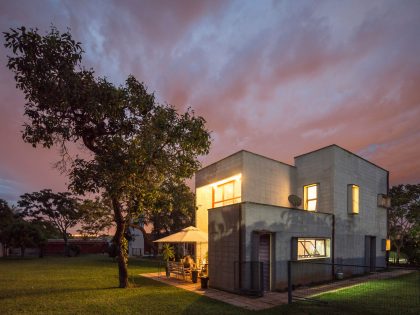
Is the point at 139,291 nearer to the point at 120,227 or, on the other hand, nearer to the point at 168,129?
the point at 120,227

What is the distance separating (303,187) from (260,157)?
3812mm

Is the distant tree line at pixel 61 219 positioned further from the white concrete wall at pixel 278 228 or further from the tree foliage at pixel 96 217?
the white concrete wall at pixel 278 228

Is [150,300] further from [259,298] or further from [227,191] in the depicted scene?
[227,191]

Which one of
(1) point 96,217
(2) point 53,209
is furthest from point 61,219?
(1) point 96,217

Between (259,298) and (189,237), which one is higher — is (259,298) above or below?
below

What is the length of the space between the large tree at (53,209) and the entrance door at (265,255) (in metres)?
38.2

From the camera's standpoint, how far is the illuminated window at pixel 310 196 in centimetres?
1880

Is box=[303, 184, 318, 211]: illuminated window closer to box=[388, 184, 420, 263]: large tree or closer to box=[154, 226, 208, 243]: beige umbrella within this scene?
box=[154, 226, 208, 243]: beige umbrella

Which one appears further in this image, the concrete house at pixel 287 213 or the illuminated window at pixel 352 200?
the illuminated window at pixel 352 200

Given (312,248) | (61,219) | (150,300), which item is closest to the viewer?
(150,300)

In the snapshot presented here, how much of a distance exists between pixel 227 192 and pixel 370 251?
1055 centimetres

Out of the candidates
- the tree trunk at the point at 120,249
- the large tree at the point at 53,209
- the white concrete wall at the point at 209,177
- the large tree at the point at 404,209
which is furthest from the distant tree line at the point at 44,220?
the large tree at the point at 404,209

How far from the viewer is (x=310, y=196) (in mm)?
19188

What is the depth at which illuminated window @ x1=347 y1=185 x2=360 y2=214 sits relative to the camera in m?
18.5
